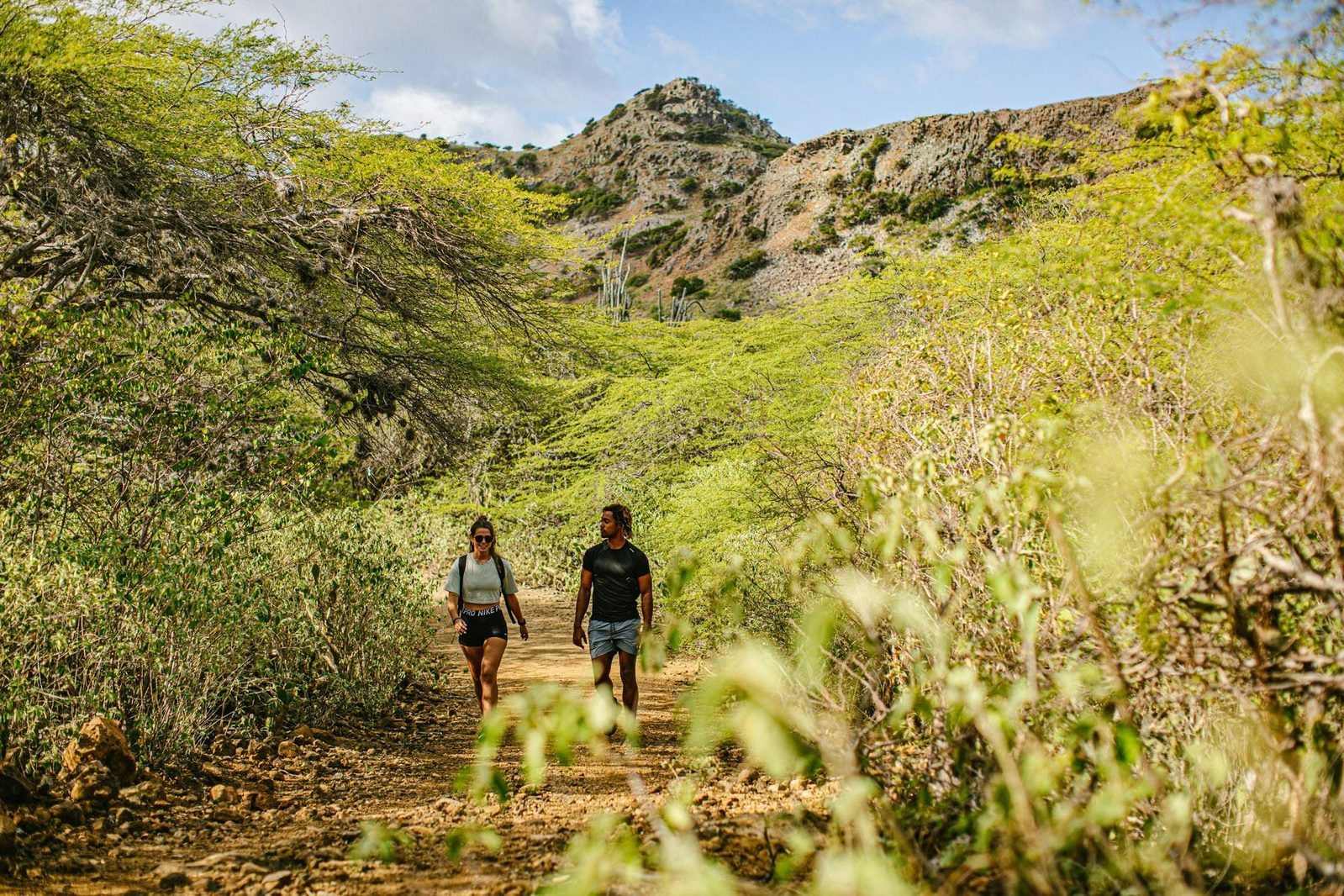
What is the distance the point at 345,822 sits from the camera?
4.25 meters

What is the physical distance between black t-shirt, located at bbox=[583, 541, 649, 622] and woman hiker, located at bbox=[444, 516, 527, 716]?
1.82 ft

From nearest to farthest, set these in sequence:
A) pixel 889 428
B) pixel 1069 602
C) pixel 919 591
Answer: pixel 1069 602 → pixel 919 591 → pixel 889 428

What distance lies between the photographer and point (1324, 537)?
2.34 meters

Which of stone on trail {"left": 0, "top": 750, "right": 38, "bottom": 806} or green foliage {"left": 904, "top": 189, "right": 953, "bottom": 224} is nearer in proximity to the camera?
stone on trail {"left": 0, "top": 750, "right": 38, "bottom": 806}

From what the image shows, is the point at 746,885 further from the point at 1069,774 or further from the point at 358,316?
the point at 358,316

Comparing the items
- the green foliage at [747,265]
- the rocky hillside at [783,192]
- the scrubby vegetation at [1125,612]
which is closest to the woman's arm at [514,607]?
the scrubby vegetation at [1125,612]

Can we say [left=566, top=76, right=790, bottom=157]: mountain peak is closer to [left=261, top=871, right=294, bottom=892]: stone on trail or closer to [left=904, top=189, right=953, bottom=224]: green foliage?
[left=904, top=189, right=953, bottom=224]: green foliage

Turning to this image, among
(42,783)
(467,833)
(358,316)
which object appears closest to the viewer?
(467,833)

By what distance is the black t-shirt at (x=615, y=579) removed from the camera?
5637 millimetres

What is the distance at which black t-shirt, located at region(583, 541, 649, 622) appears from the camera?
5637 millimetres

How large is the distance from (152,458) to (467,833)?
416cm

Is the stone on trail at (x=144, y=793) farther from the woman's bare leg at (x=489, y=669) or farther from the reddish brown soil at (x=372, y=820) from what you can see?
the woman's bare leg at (x=489, y=669)

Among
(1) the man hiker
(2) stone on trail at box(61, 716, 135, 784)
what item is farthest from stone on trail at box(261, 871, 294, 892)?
(1) the man hiker

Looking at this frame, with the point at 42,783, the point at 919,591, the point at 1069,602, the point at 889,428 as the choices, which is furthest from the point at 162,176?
the point at 1069,602
